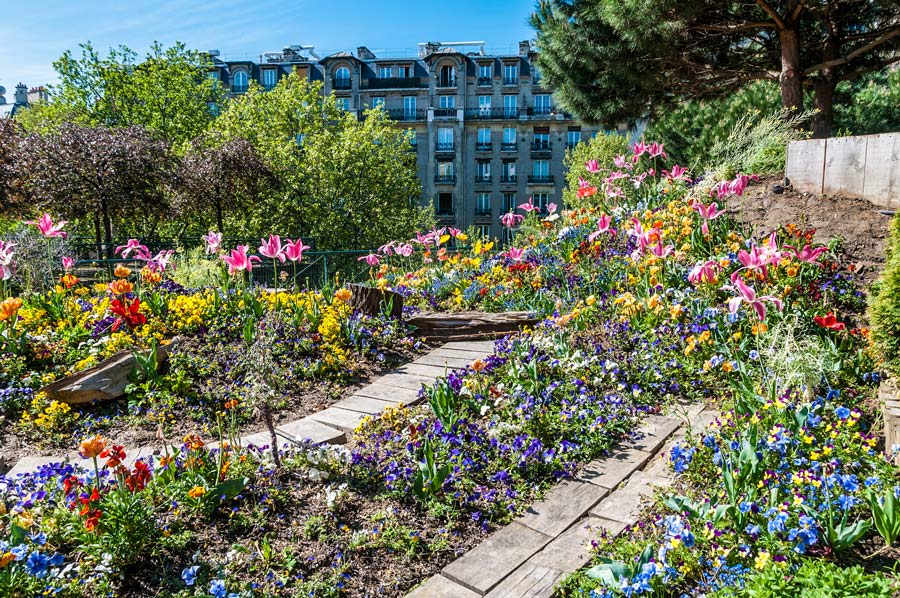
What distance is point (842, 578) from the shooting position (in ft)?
6.01

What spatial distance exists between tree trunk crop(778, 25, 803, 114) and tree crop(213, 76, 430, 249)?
1651 centimetres

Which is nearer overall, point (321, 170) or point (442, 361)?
point (442, 361)

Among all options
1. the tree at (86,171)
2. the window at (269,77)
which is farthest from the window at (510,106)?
the tree at (86,171)

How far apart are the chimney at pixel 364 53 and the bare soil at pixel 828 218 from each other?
139ft

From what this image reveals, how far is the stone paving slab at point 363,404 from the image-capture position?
4.18 meters

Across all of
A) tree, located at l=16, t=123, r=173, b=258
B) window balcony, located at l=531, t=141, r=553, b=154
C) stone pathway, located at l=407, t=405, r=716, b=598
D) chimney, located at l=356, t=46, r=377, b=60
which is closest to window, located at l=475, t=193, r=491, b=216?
window balcony, located at l=531, t=141, r=553, b=154

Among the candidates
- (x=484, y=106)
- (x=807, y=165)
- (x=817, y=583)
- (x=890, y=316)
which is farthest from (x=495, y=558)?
(x=484, y=106)

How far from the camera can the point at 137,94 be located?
24000 mm

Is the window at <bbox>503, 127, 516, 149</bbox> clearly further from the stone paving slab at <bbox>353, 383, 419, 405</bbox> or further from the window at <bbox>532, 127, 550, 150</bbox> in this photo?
the stone paving slab at <bbox>353, 383, 419, 405</bbox>

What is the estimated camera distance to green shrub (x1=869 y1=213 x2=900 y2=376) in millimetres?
2988

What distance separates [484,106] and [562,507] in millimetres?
42729

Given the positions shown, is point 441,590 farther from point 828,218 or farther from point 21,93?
point 21,93

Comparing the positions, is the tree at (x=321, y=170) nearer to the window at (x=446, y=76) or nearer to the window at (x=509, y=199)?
the window at (x=509, y=199)

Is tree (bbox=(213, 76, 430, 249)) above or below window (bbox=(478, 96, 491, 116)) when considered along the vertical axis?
below
